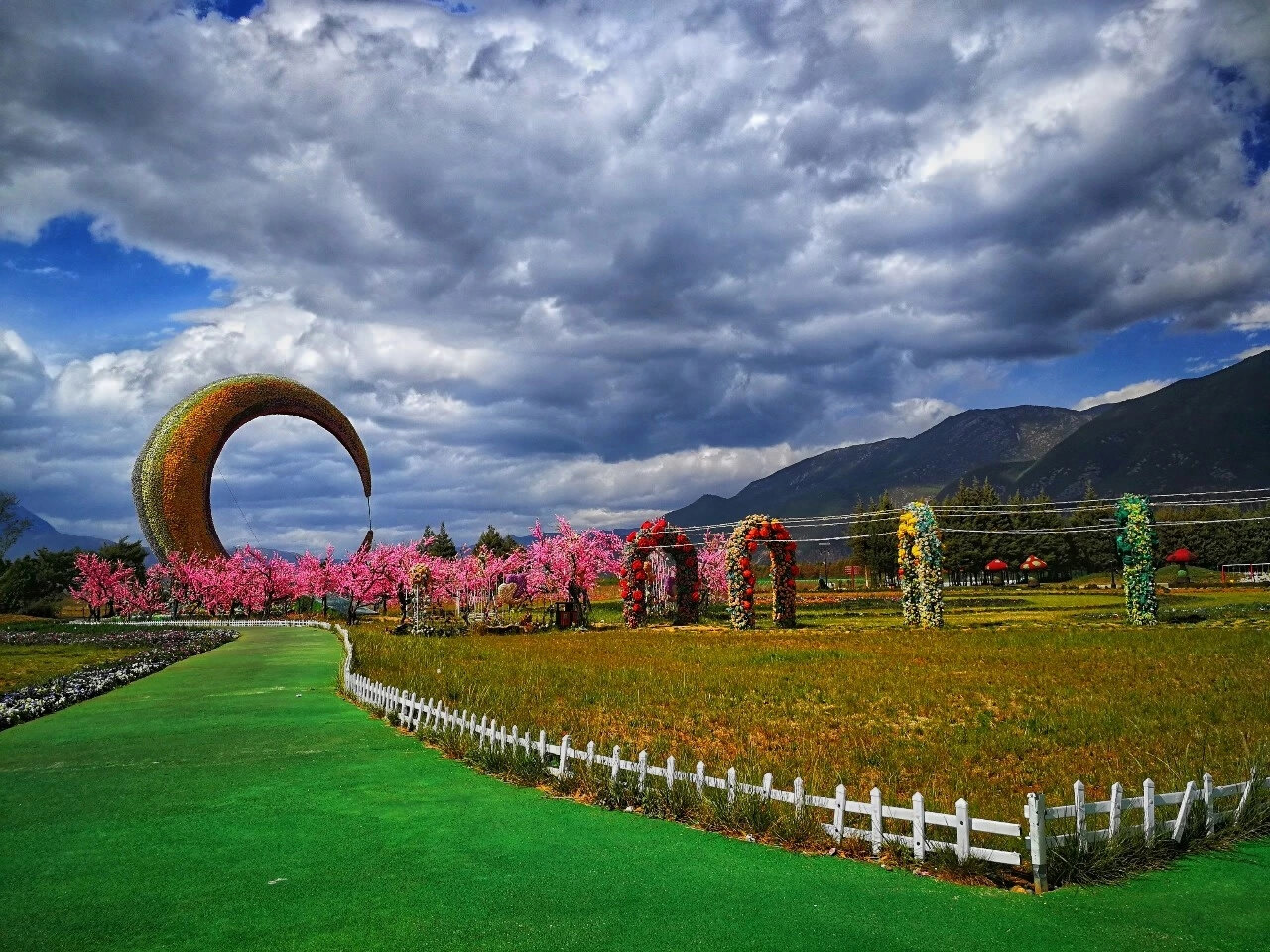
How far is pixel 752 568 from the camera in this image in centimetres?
3741

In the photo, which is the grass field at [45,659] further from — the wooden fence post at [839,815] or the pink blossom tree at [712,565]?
the pink blossom tree at [712,565]

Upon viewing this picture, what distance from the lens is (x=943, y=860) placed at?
685cm

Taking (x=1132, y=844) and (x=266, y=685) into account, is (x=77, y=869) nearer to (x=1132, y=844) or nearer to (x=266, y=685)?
(x=1132, y=844)

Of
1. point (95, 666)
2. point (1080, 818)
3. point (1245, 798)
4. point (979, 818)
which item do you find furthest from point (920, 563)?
point (95, 666)

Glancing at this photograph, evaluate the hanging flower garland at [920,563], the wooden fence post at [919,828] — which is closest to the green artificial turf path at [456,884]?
the wooden fence post at [919,828]

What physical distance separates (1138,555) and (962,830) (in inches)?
1225

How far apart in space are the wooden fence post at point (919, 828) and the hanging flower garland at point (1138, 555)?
2911 centimetres

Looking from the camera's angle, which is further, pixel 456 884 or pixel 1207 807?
pixel 1207 807

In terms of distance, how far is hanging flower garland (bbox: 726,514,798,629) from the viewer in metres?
36.8

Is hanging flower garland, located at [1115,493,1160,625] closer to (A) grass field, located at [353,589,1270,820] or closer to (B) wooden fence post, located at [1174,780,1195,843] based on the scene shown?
(A) grass field, located at [353,589,1270,820]

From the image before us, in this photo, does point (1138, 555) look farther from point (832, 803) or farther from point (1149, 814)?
point (832, 803)

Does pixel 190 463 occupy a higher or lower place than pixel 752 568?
higher

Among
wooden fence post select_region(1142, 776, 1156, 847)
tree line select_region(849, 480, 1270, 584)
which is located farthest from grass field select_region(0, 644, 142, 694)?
tree line select_region(849, 480, 1270, 584)

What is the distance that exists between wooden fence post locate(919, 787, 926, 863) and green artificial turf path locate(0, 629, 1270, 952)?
23 centimetres
